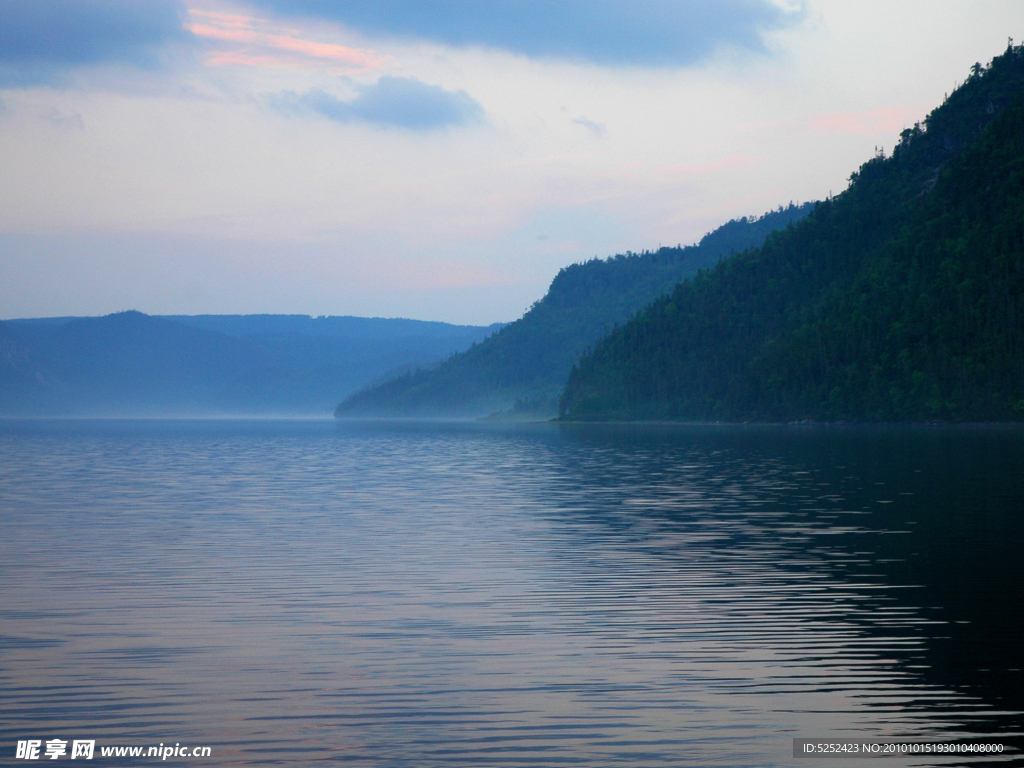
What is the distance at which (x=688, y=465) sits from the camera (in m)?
94.5

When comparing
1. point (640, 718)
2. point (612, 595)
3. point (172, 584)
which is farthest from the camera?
point (172, 584)

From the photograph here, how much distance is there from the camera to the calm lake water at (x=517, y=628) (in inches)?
705

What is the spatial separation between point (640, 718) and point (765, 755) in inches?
95.2

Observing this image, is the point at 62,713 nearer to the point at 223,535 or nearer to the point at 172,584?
the point at 172,584

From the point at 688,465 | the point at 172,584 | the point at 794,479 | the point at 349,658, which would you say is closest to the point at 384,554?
the point at 172,584

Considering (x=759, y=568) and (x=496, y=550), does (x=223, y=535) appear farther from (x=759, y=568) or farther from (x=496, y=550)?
(x=759, y=568)

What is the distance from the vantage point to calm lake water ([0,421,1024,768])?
17906 mm

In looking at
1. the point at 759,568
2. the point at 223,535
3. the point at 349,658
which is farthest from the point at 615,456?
the point at 349,658

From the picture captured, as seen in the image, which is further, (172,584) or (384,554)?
(384,554)

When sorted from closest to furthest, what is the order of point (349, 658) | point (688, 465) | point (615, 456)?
point (349, 658)
point (688, 465)
point (615, 456)

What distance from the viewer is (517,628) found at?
2600 centimetres

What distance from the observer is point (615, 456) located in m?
114

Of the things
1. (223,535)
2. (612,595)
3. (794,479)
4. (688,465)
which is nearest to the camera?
(612,595)

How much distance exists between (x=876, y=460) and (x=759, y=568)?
6504 cm
